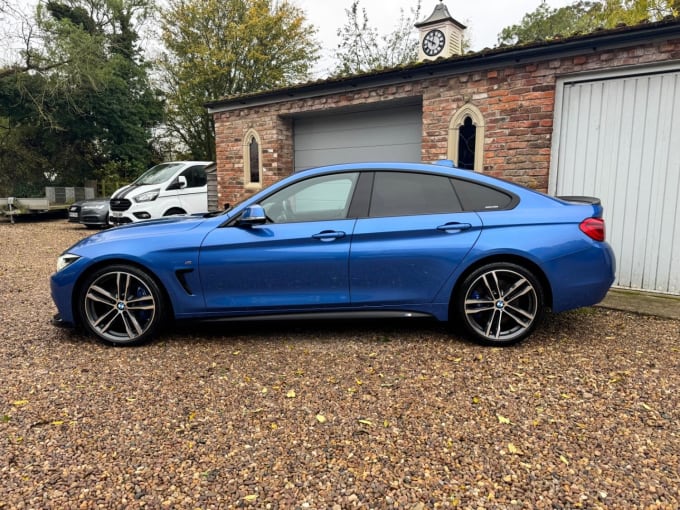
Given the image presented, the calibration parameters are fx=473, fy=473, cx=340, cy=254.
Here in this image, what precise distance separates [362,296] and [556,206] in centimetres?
171

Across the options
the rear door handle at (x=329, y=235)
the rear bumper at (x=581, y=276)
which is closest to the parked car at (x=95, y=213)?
the rear door handle at (x=329, y=235)

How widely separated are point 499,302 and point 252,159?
22.3ft

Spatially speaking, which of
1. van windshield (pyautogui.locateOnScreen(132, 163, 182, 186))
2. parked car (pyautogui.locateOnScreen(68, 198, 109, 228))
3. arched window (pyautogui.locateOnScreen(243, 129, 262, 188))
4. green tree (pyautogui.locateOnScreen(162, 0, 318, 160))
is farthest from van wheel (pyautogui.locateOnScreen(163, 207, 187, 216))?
green tree (pyautogui.locateOnScreen(162, 0, 318, 160))

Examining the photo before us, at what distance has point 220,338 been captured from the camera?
13.4 ft

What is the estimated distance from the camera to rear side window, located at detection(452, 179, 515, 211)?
380 cm

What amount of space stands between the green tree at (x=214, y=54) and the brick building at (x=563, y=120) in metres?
15.7

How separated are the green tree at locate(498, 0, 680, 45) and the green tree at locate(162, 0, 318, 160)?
1125 centimetres

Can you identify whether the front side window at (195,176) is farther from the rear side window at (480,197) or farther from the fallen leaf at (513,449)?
the fallen leaf at (513,449)

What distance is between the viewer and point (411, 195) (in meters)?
3.87

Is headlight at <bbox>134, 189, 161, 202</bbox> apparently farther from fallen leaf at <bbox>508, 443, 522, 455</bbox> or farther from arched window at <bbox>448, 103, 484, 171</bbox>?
fallen leaf at <bbox>508, 443, 522, 455</bbox>

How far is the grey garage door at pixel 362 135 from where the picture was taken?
7.60 metres

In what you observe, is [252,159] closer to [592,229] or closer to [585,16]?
[592,229]

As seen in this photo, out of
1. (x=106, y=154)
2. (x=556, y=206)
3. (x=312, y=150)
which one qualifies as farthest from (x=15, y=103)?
(x=556, y=206)

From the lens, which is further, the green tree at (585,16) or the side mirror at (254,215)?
the green tree at (585,16)
